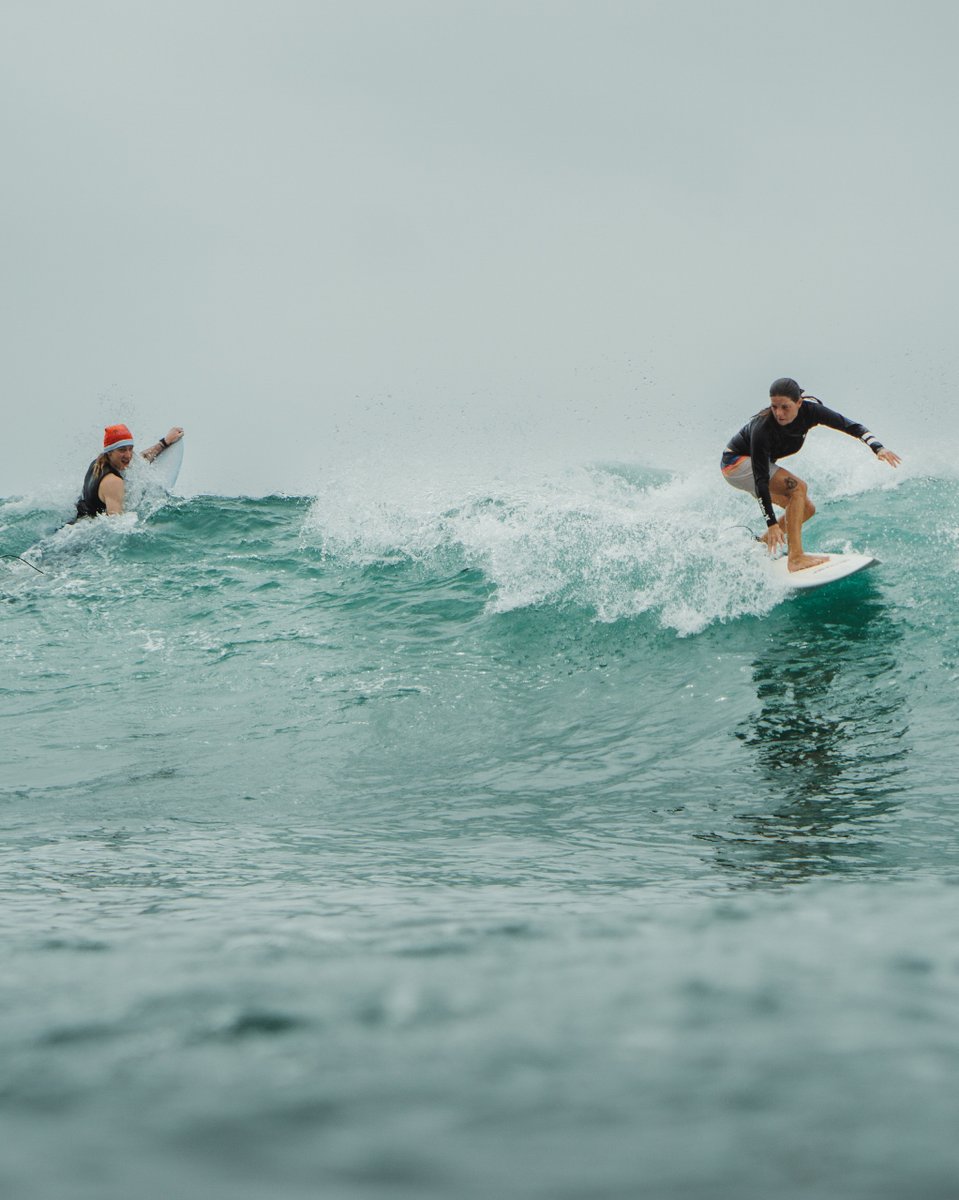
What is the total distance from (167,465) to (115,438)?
2.28m

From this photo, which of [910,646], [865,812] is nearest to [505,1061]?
[865,812]

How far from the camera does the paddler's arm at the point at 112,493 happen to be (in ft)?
39.8

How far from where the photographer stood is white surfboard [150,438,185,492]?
14062 millimetres

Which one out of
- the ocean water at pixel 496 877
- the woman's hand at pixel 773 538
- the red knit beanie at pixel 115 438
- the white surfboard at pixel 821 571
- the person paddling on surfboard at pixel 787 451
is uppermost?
the red knit beanie at pixel 115 438

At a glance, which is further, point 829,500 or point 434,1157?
point 829,500

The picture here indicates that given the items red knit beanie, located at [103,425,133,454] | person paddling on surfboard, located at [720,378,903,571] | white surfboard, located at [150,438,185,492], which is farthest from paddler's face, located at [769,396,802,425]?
white surfboard, located at [150,438,185,492]

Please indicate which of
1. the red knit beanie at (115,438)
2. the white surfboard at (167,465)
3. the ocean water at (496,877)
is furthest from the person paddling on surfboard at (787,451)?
the white surfboard at (167,465)

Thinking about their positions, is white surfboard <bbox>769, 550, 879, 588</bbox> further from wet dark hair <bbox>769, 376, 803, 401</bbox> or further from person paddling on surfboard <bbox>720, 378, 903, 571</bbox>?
wet dark hair <bbox>769, 376, 803, 401</bbox>

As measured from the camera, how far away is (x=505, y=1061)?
136 centimetres

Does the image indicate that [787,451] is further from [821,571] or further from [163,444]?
[163,444]

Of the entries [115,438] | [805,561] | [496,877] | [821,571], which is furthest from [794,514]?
[115,438]

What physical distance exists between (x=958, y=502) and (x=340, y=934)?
11945 mm

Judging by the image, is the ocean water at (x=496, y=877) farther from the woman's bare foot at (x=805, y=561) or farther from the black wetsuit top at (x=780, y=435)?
the black wetsuit top at (x=780, y=435)

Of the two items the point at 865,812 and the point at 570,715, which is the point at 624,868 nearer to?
the point at 865,812
